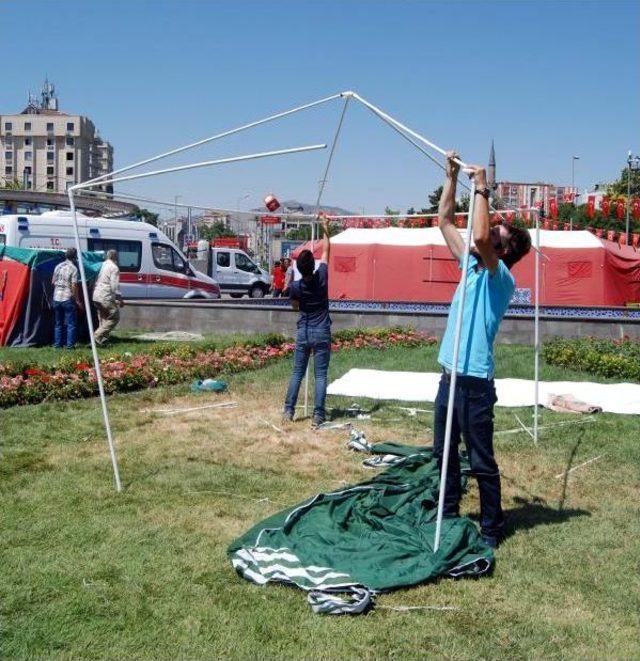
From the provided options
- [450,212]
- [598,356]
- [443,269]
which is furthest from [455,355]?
[443,269]

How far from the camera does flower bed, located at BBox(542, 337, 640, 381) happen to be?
40.4 feet

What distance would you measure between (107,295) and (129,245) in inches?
323

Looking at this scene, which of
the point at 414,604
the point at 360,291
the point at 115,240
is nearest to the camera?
the point at 414,604

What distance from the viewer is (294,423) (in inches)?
351

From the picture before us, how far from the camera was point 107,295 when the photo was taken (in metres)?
15.0

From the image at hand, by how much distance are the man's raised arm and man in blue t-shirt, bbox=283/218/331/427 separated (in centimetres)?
336

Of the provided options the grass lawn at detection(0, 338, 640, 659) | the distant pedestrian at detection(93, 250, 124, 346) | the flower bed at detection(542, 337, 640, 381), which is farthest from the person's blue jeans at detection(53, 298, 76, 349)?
the flower bed at detection(542, 337, 640, 381)

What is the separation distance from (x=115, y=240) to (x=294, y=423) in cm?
1507

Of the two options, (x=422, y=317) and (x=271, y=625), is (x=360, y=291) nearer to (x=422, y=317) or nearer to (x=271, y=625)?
(x=422, y=317)

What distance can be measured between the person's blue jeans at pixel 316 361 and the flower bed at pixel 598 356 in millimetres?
5533

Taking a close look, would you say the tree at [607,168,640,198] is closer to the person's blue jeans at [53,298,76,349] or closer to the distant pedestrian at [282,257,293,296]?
the distant pedestrian at [282,257,293,296]

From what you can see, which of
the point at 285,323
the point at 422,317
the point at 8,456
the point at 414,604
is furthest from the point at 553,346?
the point at 414,604

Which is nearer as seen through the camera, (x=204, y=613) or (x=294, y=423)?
(x=204, y=613)

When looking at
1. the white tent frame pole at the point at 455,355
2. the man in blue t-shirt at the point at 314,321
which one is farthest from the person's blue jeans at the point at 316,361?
the white tent frame pole at the point at 455,355
